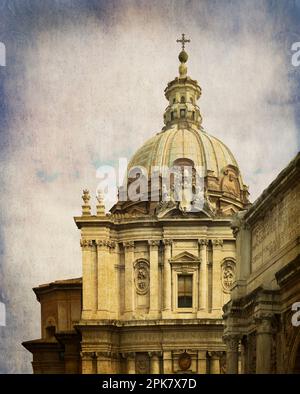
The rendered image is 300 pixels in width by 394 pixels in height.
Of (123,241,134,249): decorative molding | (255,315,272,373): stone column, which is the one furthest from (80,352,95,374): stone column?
(255,315,272,373): stone column

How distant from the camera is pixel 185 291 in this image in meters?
27.7

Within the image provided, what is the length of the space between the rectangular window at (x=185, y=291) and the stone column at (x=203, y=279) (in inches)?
13.1

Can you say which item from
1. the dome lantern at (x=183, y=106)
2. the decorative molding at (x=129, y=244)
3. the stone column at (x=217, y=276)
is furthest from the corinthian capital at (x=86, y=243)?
the dome lantern at (x=183, y=106)

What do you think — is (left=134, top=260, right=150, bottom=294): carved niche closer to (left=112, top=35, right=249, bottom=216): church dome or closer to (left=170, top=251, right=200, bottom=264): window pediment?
(left=170, top=251, right=200, bottom=264): window pediment

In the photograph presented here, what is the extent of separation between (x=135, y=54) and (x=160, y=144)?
14698mm

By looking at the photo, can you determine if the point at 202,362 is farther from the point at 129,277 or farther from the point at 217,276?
the point at 129,277

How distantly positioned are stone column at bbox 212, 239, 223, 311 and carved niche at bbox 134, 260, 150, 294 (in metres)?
2.02

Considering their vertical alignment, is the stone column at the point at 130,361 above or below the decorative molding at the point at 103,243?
below

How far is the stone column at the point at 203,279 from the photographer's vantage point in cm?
2744

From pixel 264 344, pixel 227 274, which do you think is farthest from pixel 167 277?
pixel 264 344

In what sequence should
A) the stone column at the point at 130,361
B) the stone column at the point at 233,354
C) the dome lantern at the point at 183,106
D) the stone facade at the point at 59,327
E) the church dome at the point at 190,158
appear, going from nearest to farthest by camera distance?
the stone column at the point at 233,354 < the stone column at the point at 130,361 < the stone facade at the point at 59,327 < the church dome at the point at 190,158 < the dome lantern at the point at 183,106

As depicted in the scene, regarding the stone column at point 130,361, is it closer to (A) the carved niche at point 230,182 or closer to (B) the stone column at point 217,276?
(B) the stone column at point 217,276

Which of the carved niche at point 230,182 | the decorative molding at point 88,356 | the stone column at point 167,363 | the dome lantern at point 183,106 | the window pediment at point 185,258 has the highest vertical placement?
the dome lantern at point 183,106

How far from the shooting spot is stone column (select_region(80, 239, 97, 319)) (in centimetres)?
2739
